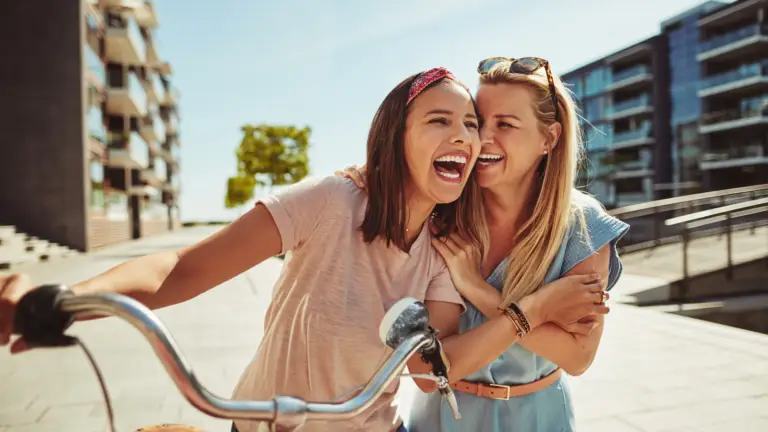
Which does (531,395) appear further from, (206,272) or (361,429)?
(206,272)

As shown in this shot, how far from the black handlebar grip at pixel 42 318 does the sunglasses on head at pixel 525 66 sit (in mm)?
1531

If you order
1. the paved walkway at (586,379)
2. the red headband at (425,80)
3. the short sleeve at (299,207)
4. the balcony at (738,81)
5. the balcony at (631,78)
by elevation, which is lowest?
the paved walkway at (586,379)

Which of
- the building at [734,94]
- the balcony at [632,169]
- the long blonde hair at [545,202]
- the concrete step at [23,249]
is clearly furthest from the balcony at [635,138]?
the long blonde hair at [545,202]

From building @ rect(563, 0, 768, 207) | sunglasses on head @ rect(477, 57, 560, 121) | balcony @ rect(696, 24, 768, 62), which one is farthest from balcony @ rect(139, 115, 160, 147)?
sunglasses on head @ rect(477, 57, 560, 121)

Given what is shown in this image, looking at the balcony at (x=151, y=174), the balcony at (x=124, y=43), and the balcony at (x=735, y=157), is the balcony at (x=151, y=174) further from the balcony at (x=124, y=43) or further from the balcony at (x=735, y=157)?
the balcony at (x=735, y=157)

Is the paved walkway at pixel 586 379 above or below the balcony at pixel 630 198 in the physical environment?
below

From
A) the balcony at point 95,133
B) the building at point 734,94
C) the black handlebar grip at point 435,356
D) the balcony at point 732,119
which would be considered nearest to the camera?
the black handlebar grip at point 435,356

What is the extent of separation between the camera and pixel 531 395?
187 centimetres

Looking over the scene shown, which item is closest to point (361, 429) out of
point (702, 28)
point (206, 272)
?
point (206, 272)

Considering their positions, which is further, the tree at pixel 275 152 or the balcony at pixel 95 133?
the tree at pixel 275 152

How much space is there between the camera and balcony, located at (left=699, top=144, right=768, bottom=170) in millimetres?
40094

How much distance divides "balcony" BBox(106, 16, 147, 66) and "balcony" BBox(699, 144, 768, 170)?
41.4m

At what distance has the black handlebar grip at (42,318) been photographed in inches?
34.4

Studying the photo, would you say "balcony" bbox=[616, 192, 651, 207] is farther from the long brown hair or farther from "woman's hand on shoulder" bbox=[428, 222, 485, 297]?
the long brown hair
